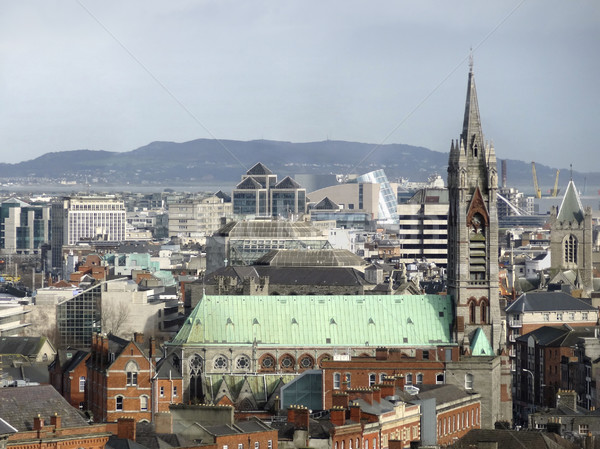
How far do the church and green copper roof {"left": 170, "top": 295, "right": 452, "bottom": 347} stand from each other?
0.06m

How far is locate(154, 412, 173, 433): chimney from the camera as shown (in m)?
98.1

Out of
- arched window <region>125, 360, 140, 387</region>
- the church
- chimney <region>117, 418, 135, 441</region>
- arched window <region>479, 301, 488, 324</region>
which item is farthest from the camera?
arched window <region>479, 301, 488, 324</region>

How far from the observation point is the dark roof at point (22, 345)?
160125 mm

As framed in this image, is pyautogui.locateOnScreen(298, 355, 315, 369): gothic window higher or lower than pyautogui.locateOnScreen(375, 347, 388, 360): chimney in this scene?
lower

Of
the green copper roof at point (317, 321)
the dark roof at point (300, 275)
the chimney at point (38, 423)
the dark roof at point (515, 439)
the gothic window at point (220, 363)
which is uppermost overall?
the dark roof at point (300, 275)

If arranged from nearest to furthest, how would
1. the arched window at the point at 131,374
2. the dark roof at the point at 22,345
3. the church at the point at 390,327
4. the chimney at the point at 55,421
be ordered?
the chimney at the point at 55,421
the arched window at the point at 131,374
the church at the point at 390,327
the dark roof at the point at 22,345

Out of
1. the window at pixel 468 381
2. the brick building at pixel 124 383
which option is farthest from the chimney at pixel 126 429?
the window at pixel 468 381

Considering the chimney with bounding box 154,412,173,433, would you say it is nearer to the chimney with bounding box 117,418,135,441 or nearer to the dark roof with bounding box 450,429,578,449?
the chimney with bounding box 117,418,135,441

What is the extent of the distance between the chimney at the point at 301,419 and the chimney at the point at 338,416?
1.55 meters

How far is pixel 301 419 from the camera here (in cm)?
10238

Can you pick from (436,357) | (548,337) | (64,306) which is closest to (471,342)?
(436,357)

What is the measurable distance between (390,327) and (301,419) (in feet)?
133

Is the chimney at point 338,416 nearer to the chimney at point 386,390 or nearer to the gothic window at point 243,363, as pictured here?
the chimney at point 386,390

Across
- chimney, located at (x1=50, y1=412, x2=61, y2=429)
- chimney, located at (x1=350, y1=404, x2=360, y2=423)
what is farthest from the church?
chimney, located at (x1=50, y1=412, x2=61, y2=429)
